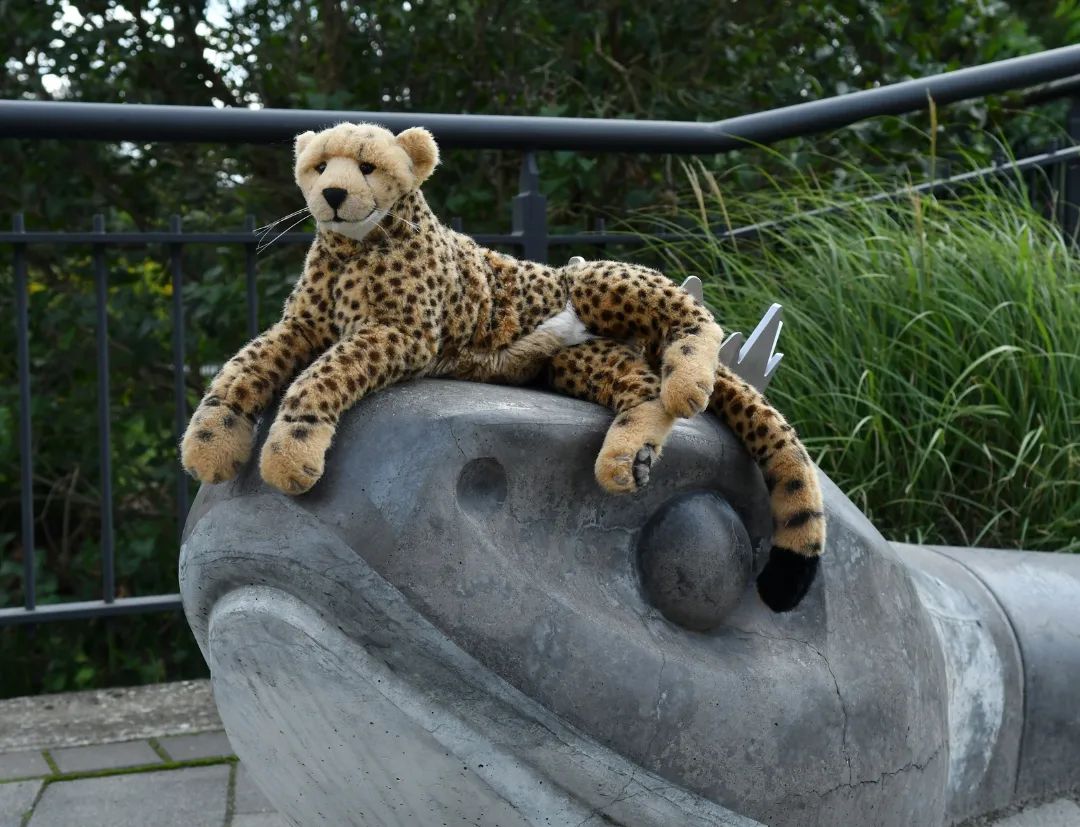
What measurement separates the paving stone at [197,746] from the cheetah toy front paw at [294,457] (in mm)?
2023

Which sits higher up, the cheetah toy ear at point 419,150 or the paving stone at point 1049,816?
the cheetah toy ear at point 419,150

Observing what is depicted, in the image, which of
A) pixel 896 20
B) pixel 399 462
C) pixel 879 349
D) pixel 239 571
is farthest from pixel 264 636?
pixel 896 20

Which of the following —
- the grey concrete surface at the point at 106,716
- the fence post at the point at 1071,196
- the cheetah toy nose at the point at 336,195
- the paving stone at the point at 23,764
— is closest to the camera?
the cheetah toy nose at the point at 336,195

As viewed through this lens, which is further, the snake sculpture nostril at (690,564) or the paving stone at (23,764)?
the paving stone at (23,764)

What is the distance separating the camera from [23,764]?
120 inches

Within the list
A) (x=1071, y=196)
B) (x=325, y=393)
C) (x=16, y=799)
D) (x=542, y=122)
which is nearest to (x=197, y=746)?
(x=16, y=799)

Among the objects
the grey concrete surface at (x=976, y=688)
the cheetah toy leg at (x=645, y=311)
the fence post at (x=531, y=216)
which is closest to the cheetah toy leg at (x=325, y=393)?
the cheetah toy leg at (x=645, y=311)

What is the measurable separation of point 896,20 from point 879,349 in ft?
10.3

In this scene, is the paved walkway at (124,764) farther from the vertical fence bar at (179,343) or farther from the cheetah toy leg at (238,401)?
the cheetah toy leg at (238,401)

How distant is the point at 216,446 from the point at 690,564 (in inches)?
20.2

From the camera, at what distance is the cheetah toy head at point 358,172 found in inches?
53.9

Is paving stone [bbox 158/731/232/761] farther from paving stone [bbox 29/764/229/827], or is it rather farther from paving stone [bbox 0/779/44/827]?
paving stone [bbox 0/779/44/827]

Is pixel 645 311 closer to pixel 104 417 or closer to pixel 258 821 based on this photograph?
pixel 258 821

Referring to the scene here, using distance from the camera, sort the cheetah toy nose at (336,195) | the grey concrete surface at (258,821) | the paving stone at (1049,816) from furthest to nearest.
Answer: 1. the grey concrete surface at (258,821)
2. the paving stone at (1049,816)
3. the cheetah toy nose at (336,195)
